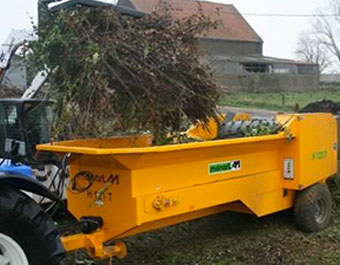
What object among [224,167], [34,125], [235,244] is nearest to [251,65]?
[34,125]

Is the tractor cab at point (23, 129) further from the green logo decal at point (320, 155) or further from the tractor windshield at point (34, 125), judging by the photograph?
the green logo decal at point (320, 155)

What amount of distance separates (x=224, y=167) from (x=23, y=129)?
2.40 meters

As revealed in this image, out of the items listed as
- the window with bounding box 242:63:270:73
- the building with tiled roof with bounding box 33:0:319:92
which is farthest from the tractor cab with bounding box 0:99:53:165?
the window with bounding box 242:63:270:73

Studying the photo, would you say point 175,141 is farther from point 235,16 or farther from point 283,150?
point 235,16

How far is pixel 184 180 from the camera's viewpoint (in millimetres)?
4422

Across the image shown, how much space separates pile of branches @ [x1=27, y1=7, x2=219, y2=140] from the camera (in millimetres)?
4102

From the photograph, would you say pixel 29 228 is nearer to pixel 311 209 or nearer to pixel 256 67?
pixel 311 209

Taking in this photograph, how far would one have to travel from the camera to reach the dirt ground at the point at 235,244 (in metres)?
4.96

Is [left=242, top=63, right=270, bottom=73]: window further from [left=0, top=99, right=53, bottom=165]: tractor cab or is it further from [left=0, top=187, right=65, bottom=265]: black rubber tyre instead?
[left=0, top=187, right=65, bottom=265]: black rubber tyre

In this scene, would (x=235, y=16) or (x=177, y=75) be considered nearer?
(x=177, y=75)

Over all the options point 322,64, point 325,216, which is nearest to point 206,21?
point 325,216

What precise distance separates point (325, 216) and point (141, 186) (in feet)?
9.43

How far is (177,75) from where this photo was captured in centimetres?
448

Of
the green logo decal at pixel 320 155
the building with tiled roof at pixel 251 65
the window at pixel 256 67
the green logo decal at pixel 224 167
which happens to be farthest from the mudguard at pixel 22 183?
the window at pixel 256 67
